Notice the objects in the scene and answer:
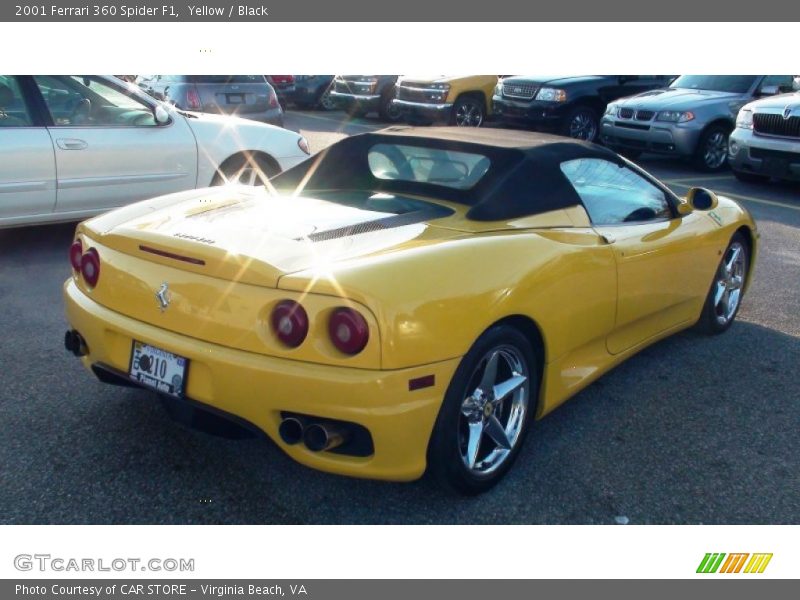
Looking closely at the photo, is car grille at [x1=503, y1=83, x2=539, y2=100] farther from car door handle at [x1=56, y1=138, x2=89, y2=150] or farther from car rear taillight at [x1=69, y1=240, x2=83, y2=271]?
car rear taillight at [x1=69, y1=240, x2=83, y2=271]

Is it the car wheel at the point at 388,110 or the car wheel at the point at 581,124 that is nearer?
the car wheel at the point at 581,124

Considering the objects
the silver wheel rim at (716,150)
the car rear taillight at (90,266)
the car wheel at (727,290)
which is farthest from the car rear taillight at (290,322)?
the silver wheel rim at (716,150)

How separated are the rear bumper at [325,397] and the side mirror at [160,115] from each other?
3.99 metres

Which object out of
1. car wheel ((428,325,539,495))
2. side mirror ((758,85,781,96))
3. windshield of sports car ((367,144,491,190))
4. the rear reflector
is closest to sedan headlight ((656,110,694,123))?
side mirror ((758,85,781,96))

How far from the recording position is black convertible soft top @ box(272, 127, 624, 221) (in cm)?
346

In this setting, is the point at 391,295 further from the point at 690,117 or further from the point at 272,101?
the point at 690,117

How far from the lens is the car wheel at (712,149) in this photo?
11.2 metres

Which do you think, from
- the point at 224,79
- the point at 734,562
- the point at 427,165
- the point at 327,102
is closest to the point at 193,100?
the point at 224,79

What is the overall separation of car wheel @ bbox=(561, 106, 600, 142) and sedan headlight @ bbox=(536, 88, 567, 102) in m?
0.30

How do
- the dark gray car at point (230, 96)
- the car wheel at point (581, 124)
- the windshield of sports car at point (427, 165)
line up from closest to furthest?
the windshield of sports car at point (427, 165) < the dark gray car at point (230, 96) < the car wheel at point (581, 124)

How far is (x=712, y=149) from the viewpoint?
37.3ft

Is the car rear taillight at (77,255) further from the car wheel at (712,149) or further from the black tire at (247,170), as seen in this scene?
the car wheel at (712,149)

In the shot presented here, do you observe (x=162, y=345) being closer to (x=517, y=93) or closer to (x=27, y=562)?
(x=27, y=562)

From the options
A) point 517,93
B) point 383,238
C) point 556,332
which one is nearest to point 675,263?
point 556,332
